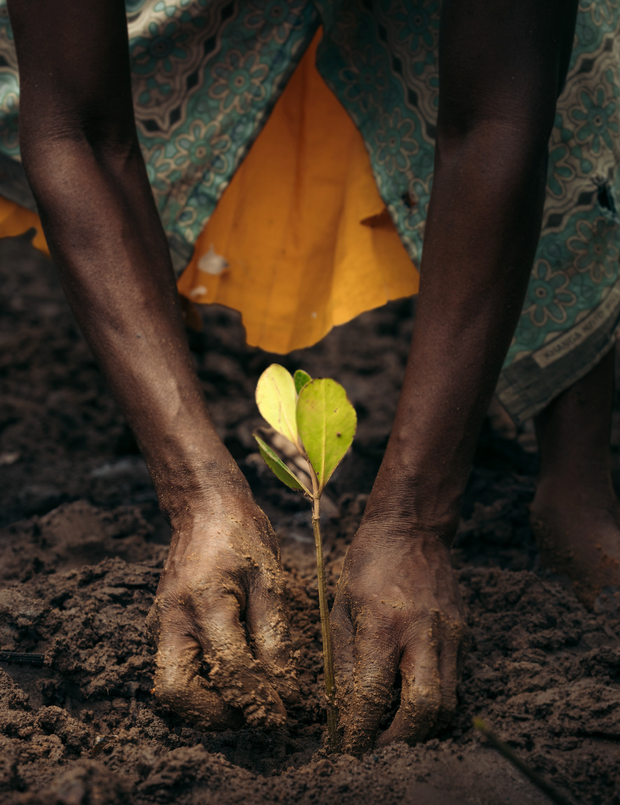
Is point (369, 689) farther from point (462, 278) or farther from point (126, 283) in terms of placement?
point (126, 283)

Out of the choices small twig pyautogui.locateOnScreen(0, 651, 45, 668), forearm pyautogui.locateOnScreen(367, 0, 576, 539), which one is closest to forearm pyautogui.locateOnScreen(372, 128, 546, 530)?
forearm pyautogui.locateOnScreen(367, 0, 576, 539)

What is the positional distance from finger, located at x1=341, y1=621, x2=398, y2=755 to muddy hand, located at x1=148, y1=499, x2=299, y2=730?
0.28 ft

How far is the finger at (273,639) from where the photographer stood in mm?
921

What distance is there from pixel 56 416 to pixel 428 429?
160cm

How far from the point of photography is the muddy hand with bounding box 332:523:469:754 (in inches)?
36.0

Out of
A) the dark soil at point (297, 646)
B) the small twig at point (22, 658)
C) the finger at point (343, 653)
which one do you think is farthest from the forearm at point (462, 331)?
the small twig at point (22, 658)

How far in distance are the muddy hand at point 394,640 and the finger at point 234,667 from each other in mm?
112

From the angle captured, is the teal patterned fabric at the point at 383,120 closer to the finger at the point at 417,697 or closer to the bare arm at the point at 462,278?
the bare arm at the point at 462,278

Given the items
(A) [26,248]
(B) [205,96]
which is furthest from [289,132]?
(A) [26,248]

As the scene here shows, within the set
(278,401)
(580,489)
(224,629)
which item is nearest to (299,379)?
(278,401)

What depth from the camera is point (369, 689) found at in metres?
0.91

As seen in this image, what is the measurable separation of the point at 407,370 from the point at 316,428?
11.4 inches

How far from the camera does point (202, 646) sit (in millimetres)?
925

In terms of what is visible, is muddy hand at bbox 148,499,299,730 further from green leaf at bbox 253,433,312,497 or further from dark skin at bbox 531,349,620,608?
dark skin at bbox 531,349,620,608
